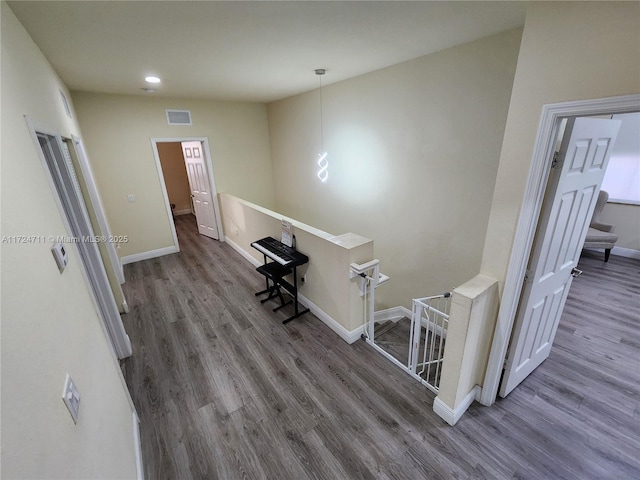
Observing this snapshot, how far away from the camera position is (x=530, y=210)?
168 cm

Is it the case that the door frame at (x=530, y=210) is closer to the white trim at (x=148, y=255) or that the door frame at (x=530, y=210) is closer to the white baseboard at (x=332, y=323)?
the white baseboard at (x=332, y=323)

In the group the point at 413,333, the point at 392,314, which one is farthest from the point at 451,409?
the point at 392,314

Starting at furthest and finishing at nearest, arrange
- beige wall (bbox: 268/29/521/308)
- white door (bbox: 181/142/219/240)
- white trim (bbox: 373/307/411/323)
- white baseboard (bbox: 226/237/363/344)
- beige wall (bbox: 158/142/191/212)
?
beige wall (bbox: 158/142/191/212)
white door (bbox: 181/142/219/240)
white trim (bbox: 373/307/411/323)
white baseboard (bbox: 226/237/363/344)
beige wall (bbox: 268/29/521/308)

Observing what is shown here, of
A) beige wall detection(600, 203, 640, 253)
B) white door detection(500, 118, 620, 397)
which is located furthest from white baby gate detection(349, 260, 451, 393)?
beige wall detection(600, 203, 640, 253)

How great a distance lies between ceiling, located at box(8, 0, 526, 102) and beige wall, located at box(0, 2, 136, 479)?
0.42 meters

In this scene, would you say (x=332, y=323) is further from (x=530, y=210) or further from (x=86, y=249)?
(x=86, y=249)

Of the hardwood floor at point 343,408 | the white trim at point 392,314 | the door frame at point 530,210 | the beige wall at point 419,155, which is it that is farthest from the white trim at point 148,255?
the door frame at point 530,210

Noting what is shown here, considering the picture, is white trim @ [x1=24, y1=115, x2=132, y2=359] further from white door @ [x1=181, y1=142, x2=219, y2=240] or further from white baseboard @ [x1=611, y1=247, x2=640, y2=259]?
white baseboard @ [x1=611, y1=247, x2=640, y2=259]

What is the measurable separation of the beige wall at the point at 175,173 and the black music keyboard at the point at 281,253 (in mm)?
5090

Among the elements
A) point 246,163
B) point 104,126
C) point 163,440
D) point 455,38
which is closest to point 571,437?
point 163,440

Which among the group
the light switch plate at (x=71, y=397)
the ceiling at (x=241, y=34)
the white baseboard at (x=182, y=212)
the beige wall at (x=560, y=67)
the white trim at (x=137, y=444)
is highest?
the ceiling at (x=241, y=34)

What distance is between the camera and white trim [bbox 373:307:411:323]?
12.4ft

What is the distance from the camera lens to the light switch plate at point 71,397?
0.98 m

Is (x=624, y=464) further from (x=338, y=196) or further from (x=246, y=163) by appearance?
(x=246, y=163)
